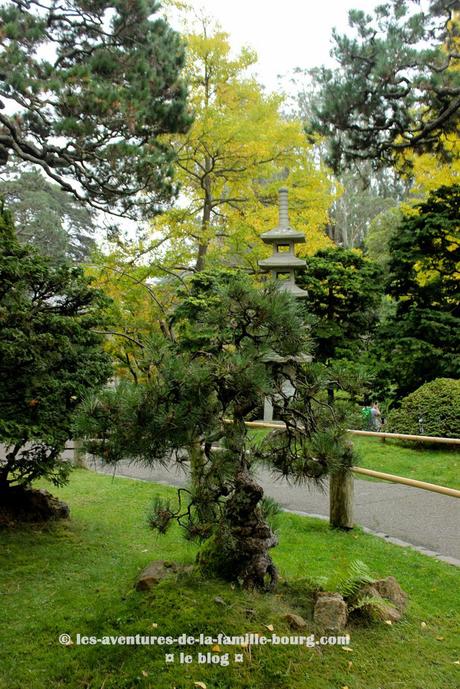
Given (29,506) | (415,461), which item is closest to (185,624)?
(29,506)

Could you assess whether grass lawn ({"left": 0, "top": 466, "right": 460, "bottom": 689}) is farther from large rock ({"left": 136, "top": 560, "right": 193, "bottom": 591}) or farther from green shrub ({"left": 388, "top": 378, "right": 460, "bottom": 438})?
green shrub ({"left": 388, "top": 378, "right": 460, "bottom": 438})

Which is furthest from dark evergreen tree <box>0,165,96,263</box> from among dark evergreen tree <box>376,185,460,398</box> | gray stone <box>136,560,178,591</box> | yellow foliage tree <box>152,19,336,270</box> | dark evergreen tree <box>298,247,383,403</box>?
gray stone <box>136,560,178,591</box>

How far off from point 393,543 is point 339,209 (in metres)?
25.8

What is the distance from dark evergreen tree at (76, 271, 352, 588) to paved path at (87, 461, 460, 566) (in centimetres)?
153

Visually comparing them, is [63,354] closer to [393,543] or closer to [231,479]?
[231,479]

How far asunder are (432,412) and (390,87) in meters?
4.39

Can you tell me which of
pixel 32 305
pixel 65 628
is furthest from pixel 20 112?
pixel 65 628

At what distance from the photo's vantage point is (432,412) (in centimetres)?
747

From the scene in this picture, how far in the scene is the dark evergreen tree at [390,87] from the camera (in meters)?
6.18

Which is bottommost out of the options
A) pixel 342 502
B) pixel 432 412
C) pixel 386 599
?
pixel 386 599

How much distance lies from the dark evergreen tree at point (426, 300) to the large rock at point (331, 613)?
6.59m

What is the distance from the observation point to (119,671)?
2254 mm

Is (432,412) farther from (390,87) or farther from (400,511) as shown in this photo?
(390,87)

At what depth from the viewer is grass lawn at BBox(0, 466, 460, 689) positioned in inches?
87.4
